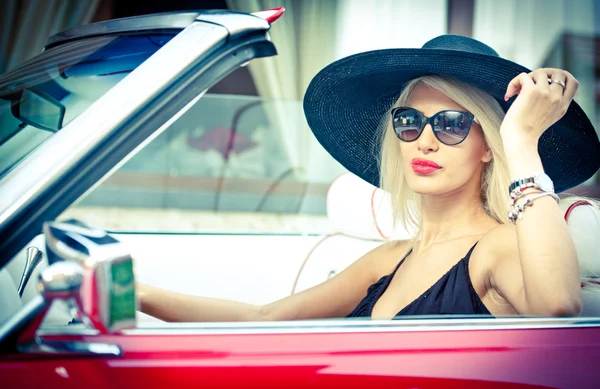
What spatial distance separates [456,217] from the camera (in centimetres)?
181

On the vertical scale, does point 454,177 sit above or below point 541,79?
below

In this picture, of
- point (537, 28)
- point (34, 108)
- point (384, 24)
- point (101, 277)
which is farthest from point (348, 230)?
point (537, 28)

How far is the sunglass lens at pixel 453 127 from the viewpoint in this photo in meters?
1.66

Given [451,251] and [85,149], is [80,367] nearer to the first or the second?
[85,149]

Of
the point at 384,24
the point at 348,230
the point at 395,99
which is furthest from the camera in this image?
the point at 384,24

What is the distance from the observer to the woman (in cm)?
134

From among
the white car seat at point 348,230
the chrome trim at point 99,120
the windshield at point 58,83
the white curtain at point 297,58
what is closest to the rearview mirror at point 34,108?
the windshield at point 58,83

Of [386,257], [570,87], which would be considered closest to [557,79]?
[570,87]

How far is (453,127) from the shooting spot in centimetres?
166

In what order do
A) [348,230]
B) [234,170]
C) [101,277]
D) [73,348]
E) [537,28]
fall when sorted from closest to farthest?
[101,277]
[73,348]
[348,230]
[234,170]
[537,28]

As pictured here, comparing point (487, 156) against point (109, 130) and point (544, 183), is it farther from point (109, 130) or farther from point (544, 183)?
point (109, 130)

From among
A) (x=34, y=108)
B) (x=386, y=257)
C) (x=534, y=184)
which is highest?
(x=34, y=108)

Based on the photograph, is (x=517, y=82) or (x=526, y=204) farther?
(x=517, y=82)

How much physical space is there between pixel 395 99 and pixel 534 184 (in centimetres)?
76
